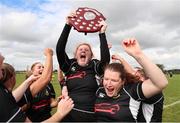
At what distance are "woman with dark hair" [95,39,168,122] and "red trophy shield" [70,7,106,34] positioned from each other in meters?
1.17

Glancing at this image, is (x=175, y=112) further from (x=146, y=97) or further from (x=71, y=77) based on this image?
(x=146, y=97)

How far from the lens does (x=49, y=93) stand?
23.8 feet

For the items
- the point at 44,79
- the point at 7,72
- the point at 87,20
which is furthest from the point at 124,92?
the point at 87,20

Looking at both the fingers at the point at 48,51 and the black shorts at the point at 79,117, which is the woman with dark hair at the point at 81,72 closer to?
the black shorts at the point at 79,117

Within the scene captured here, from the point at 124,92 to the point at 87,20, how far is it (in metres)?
1.70

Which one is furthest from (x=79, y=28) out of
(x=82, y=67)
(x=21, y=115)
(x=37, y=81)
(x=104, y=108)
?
(x=21, y=115)

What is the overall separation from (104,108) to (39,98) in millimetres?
2034

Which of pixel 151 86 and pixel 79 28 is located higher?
pixel 79 28

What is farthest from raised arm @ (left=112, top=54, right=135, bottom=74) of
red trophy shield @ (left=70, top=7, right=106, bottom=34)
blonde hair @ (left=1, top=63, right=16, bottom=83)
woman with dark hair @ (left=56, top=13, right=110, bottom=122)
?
blonde hair @ (left=1, top=63, right=16, bottom=83)

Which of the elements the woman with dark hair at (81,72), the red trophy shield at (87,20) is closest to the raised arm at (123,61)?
the woman with dark hair at (81,72)

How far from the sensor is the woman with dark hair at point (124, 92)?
15.2 feet

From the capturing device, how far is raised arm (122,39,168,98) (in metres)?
4.52

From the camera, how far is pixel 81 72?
6379mm

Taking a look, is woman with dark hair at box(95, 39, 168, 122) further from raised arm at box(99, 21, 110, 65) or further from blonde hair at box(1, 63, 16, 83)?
blonde hair at box(1, 63, 16, 83)
